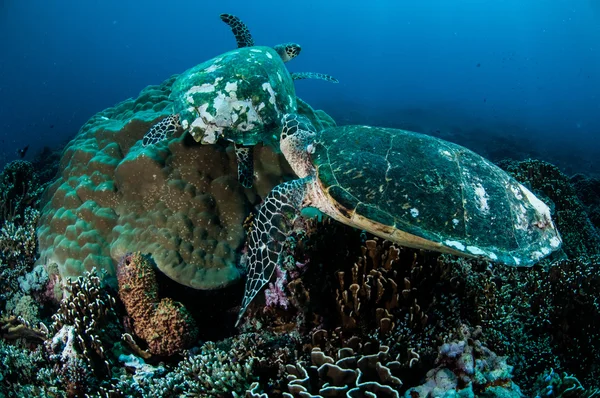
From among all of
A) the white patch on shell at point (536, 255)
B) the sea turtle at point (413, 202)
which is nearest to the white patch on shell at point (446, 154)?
the sea turtle at point (413, 202)

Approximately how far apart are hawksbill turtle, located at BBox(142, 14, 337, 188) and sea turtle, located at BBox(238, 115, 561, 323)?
1240mm

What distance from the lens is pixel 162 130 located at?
4312mm

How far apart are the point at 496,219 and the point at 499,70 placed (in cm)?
12569

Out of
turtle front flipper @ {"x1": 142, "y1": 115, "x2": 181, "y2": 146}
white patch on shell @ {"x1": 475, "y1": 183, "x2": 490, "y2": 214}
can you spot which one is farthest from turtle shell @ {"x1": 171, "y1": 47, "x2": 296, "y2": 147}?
white patch on shell @ {"x1": 475, "y1": 183, "x2": 490, "y2": 214}

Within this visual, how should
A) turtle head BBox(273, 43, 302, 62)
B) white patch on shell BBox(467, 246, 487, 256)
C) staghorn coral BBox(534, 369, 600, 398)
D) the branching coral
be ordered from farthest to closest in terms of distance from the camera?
1. turtle head BBox(273, 43, 302, 62)
2. white patch on shell BBox(467, 246, 487, 256)
3. staghorn coral BBox(534, 369, 600, 398)
4. the branching coral

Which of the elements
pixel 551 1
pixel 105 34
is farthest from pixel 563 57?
pixel 105 34

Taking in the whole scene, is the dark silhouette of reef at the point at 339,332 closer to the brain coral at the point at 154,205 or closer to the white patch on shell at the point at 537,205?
the brain coral at the point at 154,205

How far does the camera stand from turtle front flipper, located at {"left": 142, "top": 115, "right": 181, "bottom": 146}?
423cm

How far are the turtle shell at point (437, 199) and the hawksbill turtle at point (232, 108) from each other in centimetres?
143

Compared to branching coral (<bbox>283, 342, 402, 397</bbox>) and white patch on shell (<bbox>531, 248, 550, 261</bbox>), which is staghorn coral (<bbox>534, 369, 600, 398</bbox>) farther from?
branching coral (<bbox>283, 342, 402, 397</bbox>)

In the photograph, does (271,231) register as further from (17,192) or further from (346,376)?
(17,192)

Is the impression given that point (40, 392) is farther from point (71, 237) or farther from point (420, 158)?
point (420, 158)

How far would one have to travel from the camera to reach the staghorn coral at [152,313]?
3061mm

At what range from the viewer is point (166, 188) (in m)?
4.06
